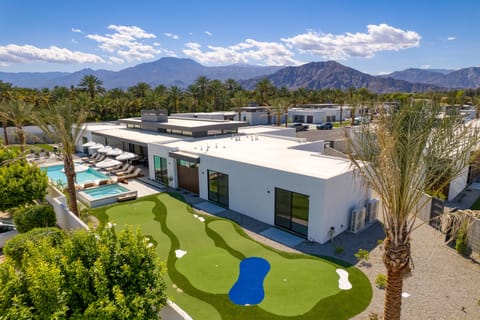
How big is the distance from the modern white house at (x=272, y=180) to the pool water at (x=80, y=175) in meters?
5.62

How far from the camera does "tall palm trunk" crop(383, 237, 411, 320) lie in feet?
22.4

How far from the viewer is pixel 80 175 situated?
28.0 meters

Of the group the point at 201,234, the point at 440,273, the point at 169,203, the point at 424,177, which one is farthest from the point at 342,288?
the point at 169,203

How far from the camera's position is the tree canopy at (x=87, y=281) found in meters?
5.40

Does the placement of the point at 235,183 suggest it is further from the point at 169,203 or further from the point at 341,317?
the point at 341,317

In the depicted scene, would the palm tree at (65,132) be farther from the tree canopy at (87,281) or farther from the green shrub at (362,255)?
the green shrub at (362,255)

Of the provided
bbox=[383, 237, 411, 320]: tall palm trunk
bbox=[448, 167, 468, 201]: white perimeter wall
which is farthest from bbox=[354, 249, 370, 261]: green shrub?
bbox=[448, 167, 468, 201]: white perimeter wall

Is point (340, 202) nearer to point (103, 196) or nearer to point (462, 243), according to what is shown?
point (462, 243)

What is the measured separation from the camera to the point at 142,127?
34.0 metres

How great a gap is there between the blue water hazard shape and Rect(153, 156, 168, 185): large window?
1303cm

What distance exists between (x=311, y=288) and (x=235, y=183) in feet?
26.8

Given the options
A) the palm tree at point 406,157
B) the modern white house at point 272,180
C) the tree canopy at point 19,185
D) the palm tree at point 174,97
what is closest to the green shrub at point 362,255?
the modern white house at point 272,180

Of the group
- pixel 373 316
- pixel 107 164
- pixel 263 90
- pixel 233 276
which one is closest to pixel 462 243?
pixel 373 316

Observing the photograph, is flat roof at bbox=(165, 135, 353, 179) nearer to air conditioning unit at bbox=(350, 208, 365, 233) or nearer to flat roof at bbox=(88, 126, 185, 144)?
air conditioning unit at bbox=(350, 208, 365, 233)
